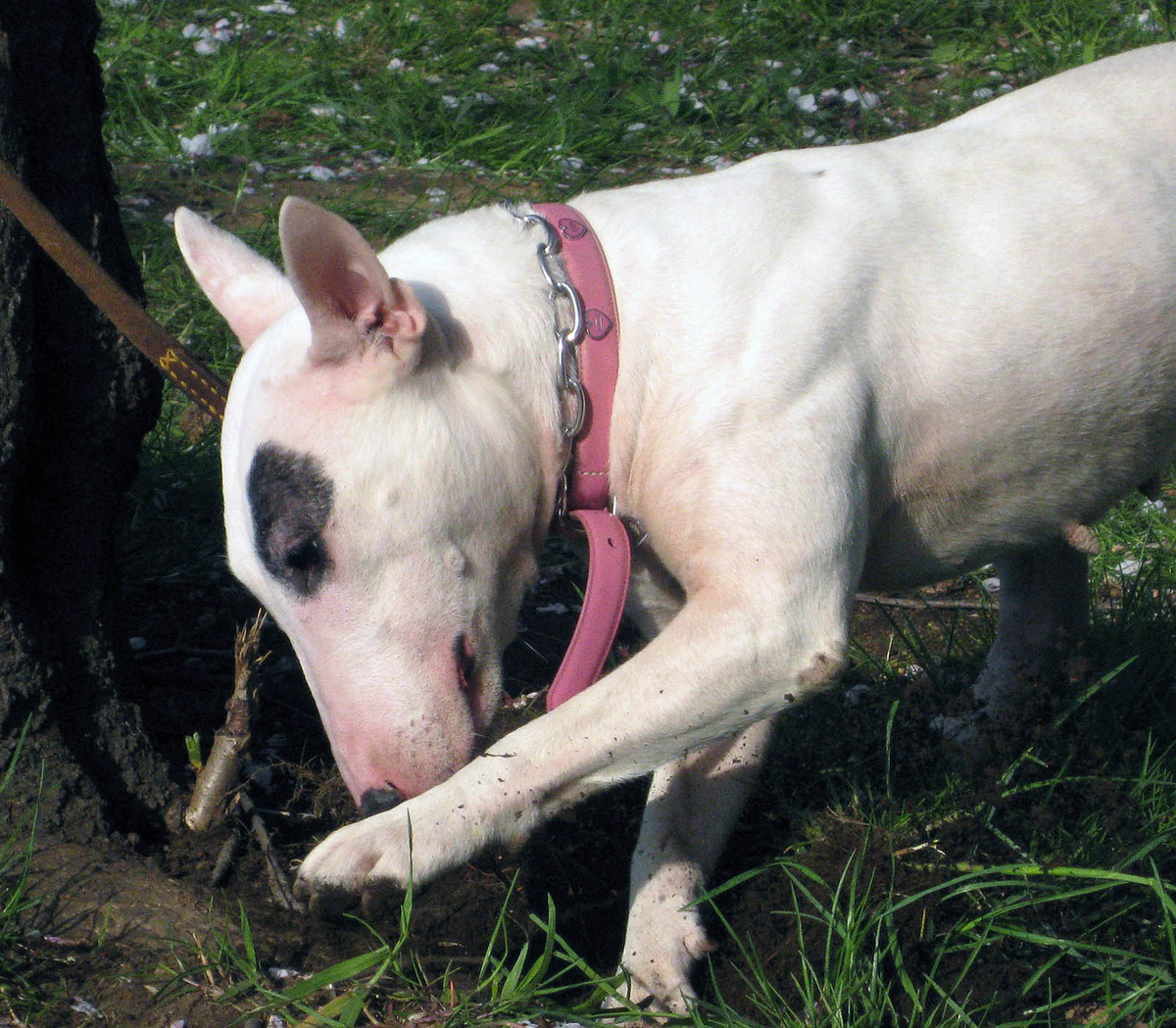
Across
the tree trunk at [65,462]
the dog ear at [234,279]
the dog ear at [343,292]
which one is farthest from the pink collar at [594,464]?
the tree trunk at [65,462]

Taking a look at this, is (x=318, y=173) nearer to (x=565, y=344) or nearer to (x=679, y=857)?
(x=565, y=344)

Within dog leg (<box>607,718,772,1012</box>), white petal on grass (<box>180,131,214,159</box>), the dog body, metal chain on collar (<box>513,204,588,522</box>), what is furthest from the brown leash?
white petal on grass (<box>180,131,214,159</box>)

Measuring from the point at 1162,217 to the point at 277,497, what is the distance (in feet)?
5.24

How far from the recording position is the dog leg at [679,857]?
228cm

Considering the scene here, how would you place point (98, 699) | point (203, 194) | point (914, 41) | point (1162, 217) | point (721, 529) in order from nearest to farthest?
1. point (721, 529)
2. point (1162, 217)
3. point (98, 699)
4. point (203, 194)
5. point (914, 41)

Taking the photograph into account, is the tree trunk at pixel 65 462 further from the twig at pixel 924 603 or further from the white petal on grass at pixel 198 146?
the white petal on grass at pixel 198 146

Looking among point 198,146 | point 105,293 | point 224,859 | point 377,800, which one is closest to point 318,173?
point 198,146

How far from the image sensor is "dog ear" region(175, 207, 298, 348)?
7.93ft

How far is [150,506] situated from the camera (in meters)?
3.54

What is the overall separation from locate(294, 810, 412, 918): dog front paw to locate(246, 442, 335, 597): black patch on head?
0.40 metres

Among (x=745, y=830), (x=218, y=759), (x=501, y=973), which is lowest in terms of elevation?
(x=745, y=830)

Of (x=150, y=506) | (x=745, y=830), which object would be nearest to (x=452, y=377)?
(x=745, y=830)

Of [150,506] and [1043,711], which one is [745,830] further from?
[150,506]

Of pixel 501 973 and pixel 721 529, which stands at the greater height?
pixel 721 529
